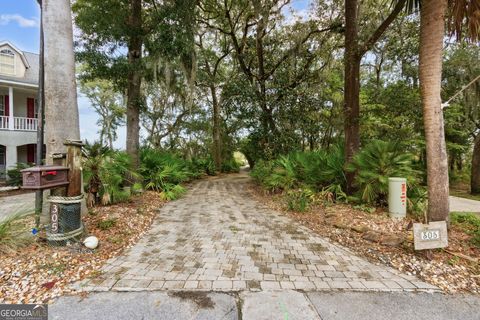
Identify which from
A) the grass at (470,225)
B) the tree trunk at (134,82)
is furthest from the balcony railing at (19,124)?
the grass at (470,225)

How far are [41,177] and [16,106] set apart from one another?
12.4m

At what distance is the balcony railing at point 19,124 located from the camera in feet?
32.5

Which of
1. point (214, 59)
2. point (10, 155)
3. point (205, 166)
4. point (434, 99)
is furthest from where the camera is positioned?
point (205, 166)

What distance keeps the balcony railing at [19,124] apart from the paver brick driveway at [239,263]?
10281mm

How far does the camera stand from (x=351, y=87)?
543 centimetres

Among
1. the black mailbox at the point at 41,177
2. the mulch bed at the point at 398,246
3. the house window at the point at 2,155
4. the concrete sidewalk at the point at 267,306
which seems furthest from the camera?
the house window at the point at 2,155

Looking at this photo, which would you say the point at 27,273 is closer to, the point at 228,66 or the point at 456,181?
the point at 228,66

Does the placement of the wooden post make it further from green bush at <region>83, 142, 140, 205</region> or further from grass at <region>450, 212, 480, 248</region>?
grass at <region>450, 212, 480, 248</region>

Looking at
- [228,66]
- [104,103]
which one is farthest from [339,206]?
[104,103]

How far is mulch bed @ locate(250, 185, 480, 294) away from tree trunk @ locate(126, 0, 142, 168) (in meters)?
4.45

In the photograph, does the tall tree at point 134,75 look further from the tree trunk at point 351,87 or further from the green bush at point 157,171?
the tree trunk at point 351,87

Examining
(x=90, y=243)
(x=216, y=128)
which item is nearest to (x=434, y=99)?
(x=90, y=243)

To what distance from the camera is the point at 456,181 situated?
12922 millimetres

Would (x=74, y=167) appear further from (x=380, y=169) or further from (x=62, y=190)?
(x=380, y=169)
